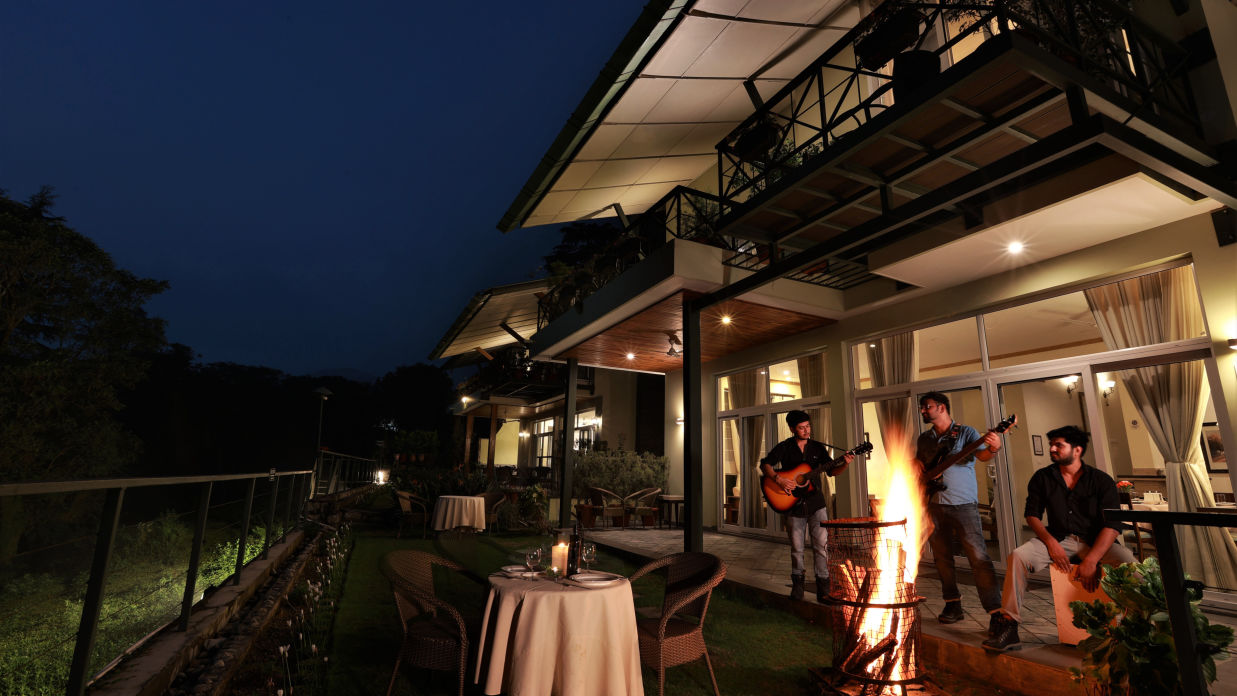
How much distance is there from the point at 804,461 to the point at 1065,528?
1872mm

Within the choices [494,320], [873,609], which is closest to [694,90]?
[873,609]

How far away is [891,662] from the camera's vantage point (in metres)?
3.04

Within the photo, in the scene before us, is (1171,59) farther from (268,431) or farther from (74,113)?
(74,113)

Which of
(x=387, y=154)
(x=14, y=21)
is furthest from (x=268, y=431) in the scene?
(x=387, y=154)

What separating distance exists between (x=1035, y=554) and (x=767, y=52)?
533cm

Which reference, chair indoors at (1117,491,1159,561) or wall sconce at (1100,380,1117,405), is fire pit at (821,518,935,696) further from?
wall sconce at (1100,380,1117,405)

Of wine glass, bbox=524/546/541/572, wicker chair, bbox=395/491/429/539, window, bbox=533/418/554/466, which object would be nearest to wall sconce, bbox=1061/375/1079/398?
wine glass, bbox=524/546/541/572

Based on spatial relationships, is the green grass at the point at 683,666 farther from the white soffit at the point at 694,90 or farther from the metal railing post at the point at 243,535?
the white soffit at the point at 694,90

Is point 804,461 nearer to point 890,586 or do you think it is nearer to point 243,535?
point 890,586

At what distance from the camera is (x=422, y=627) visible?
3385mm

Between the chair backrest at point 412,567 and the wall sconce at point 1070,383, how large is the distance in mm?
6197

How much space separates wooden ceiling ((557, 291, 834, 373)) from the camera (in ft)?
25.6

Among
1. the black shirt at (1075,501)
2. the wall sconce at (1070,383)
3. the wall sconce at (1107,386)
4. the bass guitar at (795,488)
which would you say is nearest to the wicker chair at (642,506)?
the bass guitar at (795,488)

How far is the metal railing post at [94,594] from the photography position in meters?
→ 2.26
